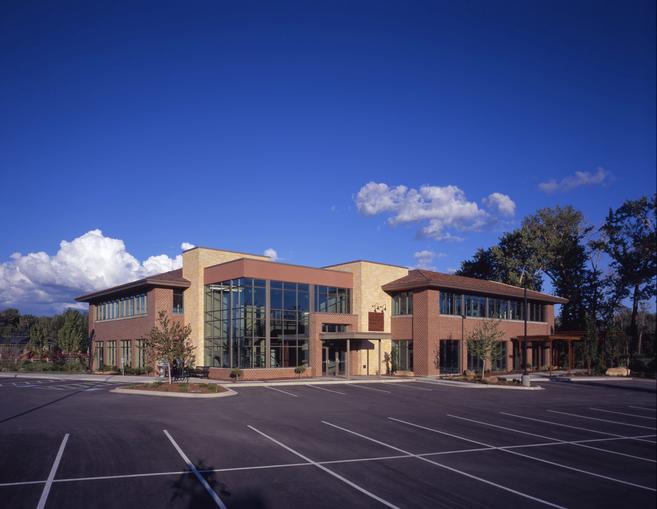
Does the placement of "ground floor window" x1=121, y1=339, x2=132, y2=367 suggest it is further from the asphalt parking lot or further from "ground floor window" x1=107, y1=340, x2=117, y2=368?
the asphalt parking lot

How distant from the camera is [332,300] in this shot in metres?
41.8

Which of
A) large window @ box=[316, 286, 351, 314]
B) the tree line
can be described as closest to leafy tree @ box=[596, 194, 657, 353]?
the tree line

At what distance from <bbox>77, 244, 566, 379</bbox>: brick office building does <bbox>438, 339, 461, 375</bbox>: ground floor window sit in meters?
0.07

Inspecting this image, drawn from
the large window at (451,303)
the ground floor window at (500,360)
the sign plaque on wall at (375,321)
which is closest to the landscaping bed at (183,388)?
the sign plaque on wall at (375,321)

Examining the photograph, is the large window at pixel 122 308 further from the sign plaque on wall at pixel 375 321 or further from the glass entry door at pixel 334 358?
the sign plaque on wall at pixel 375 321

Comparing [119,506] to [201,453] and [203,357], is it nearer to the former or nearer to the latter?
[201,453]

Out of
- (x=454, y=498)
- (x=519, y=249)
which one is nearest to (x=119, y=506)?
(x=454, y=498)

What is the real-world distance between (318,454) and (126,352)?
34.0 meters

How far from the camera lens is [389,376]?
40.5 metres

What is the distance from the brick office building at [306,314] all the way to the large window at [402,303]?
0.08 metres

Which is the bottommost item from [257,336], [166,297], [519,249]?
[257,336]

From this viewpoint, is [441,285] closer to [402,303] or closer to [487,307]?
[402,303]

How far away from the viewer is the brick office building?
122ft

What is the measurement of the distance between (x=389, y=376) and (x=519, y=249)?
3541 cm
